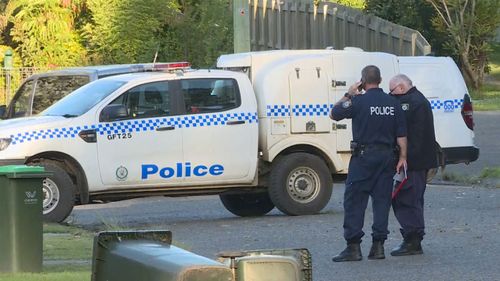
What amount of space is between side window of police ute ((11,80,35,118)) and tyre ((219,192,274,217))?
4.28 m

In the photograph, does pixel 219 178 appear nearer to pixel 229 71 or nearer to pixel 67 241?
pixel 229 71

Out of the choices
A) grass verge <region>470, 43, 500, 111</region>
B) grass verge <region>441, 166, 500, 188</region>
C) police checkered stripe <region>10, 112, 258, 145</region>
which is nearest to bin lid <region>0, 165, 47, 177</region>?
police checkered stripe <region>10, 112, 258, 145</region>

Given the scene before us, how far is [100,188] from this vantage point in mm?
13984

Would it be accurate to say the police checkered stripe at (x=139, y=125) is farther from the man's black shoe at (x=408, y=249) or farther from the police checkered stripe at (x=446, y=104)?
the man's black shoe at (x=408, y=249)

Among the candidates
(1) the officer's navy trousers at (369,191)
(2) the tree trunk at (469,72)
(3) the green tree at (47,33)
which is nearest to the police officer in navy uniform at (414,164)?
(1) the officer's navy trousers at (369,191)

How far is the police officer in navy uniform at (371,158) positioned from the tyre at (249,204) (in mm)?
4999

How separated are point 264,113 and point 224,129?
0.61 m

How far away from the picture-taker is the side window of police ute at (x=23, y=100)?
18.2 m

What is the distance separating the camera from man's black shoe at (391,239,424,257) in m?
11.0

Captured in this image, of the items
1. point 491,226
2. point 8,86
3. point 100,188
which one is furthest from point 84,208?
point 8,86

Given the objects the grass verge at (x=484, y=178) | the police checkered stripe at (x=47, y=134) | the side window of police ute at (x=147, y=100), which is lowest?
the grass verge at (x=484, y=178)

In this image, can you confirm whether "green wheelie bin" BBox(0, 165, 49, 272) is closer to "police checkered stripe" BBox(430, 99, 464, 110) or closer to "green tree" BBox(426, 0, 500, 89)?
"police checkered stripe" BBox(430, 99, 464, 110)

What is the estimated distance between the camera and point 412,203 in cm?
1105

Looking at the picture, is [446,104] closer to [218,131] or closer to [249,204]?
[249,204]
